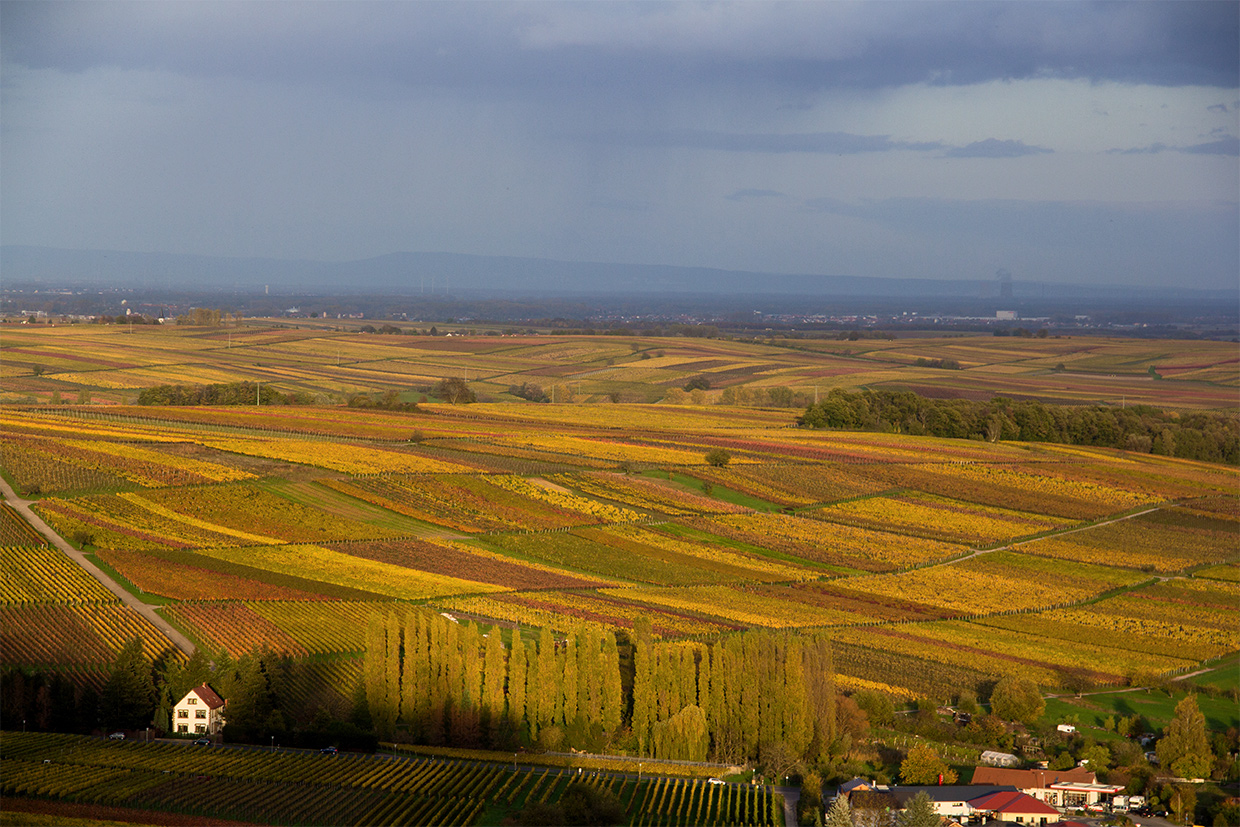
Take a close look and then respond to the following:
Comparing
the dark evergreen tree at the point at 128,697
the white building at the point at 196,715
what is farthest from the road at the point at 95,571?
the white building at the point at 196,715

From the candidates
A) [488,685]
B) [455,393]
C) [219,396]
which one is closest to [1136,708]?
[488,685]

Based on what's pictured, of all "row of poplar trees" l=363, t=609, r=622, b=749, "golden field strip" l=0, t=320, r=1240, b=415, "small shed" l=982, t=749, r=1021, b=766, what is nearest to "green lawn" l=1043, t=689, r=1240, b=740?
"small shed" l=982, t=749, r=1021, b=766

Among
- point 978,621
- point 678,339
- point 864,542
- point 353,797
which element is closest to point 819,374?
point 678,339

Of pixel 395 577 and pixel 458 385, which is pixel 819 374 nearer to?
pixel 458 385

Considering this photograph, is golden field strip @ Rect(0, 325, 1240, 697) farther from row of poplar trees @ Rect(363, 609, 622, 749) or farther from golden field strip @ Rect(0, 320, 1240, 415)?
golden field strip @ Rect(0, 320, 1240, 415)

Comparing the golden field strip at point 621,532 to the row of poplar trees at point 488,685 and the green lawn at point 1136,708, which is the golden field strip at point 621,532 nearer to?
the green lawn at point 1136,708

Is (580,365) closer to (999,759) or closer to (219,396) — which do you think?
(219,396)
